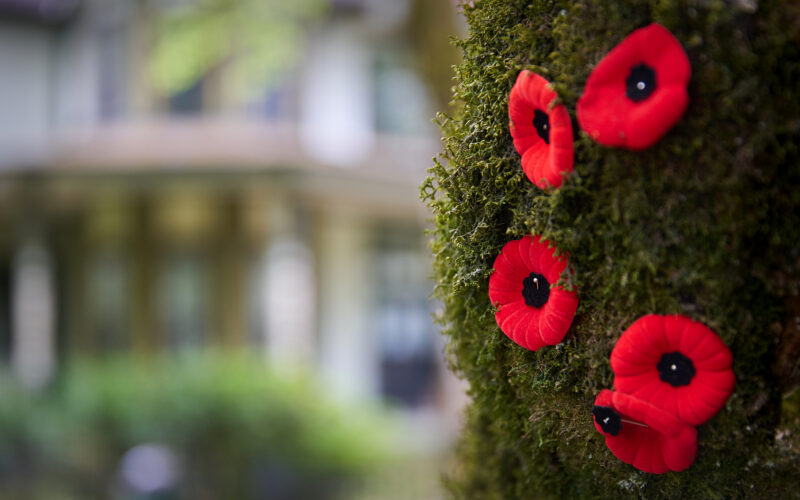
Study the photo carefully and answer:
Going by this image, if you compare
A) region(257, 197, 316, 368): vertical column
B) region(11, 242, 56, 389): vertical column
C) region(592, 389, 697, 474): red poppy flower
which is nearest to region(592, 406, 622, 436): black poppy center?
region(592, 389, 697, 474): red poppy flower

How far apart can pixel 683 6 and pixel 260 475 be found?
→ 253 inches

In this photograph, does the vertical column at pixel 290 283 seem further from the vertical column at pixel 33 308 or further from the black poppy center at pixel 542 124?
the black poppy center at pixel 542 124

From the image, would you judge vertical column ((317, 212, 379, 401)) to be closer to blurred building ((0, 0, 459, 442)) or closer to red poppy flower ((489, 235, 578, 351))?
blurred building ((0, 0, 459, 442))

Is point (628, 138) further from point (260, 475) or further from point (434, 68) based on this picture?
point (260, 475)

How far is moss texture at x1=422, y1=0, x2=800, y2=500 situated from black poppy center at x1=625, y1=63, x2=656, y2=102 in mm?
53

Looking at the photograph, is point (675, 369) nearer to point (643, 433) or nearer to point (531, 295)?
point (643, 433)

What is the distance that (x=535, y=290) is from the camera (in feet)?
3.67

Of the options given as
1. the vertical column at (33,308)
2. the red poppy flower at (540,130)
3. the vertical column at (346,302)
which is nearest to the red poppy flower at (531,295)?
the red poppy flower at (540,130)

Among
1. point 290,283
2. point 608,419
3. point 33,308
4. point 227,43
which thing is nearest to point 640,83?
point 608,419

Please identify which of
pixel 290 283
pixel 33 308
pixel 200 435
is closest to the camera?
pixel 200 435

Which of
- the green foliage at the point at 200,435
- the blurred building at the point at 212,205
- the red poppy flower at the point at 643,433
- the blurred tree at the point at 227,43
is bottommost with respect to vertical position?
the green foliage at the point at 200,435

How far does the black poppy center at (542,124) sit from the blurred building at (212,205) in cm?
887

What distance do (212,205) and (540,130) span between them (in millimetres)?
10508

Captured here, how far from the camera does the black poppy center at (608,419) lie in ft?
3.26
